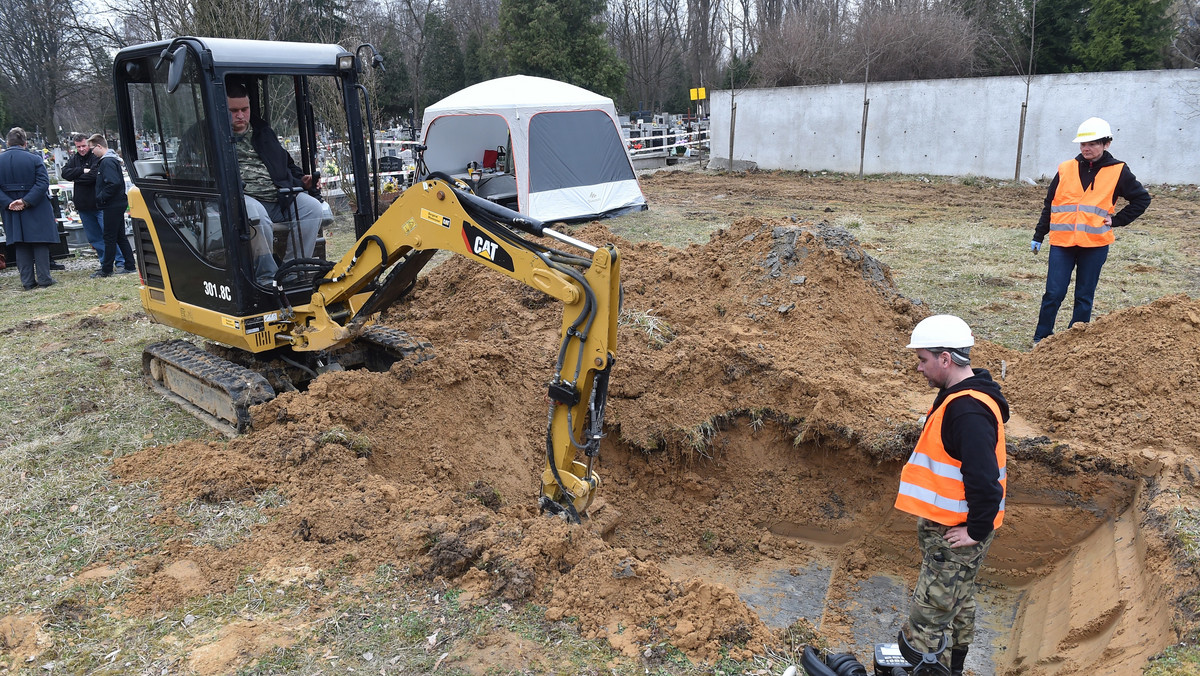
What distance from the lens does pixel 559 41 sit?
30.2 m

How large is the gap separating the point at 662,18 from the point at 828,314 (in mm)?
42651

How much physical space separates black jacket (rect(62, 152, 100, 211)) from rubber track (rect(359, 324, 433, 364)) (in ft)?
22.7

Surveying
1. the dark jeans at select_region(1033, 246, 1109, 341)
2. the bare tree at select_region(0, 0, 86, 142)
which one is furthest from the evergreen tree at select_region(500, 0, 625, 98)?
the dark jeans at select_region(1033, 246, 1109, 341)

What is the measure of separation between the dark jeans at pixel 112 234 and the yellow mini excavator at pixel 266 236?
548cm

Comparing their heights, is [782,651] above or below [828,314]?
below

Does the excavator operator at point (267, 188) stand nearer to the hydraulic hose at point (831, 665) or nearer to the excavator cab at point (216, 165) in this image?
the excavator cab at point (216, 165)

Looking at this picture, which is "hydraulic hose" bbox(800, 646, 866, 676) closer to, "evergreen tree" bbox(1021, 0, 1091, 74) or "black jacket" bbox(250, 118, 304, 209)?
"black jacket" bbox(250, 118, 304, 209)

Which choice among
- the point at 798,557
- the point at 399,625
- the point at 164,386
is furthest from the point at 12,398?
the point at 798,557

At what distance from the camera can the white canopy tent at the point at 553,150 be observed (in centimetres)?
1457

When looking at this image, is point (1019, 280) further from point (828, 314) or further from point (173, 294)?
point (173, 294)

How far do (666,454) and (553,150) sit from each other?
33.1 ft

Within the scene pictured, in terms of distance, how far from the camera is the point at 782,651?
345cm

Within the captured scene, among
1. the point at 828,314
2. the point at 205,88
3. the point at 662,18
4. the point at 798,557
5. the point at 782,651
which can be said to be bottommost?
the point at 798,557

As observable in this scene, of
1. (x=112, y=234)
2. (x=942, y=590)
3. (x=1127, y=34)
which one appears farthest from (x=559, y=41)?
(x=942, y=590)
